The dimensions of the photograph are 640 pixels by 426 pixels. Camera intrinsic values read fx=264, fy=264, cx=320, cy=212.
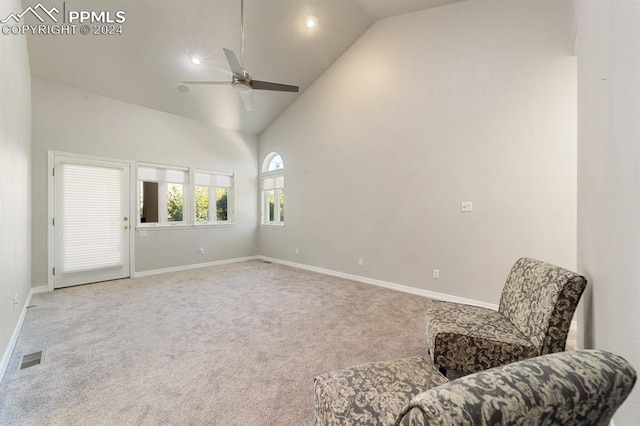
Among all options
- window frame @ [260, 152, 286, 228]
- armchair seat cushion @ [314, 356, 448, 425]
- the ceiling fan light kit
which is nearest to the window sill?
window frame @ [260, 152, 286, 228]

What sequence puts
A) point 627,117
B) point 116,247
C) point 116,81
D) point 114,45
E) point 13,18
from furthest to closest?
point 116,247, point 116,81, point 114,45, point 13,18, point 627,117

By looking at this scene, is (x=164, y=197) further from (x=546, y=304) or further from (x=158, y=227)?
(x=546, y=304)

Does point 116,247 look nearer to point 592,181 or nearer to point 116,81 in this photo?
point 116,81

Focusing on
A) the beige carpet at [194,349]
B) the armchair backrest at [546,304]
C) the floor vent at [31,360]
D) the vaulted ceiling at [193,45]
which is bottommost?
the beige carpet at [194,349]

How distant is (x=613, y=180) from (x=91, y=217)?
246 inches

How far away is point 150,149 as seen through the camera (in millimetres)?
5148

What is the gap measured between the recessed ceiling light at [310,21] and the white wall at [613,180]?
350 cm

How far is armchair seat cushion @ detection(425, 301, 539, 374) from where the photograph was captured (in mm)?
1690

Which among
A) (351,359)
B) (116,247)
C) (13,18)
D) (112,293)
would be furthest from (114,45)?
(351,359)

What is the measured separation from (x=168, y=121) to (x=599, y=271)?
254 inches

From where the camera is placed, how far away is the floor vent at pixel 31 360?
213cm

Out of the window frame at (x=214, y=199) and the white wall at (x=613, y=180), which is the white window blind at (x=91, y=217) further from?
the white wall at (x=613, y=180)

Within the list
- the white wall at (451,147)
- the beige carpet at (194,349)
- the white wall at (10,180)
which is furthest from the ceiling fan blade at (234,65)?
the beige carpet at (194,349)

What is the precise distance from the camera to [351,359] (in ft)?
7.35
